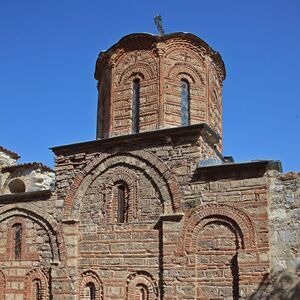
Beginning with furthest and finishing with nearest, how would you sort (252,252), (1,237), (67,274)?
(1,237) → (67,274) → (252,252)

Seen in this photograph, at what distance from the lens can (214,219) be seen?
8.82m

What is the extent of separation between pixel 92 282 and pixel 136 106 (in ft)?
13.4

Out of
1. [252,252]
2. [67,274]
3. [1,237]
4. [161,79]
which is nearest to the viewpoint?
[252,252]

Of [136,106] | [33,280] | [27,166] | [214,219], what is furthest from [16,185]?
[214,219]

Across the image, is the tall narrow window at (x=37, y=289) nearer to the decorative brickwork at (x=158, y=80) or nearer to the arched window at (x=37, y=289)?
the arched window at (x=37, y=289)

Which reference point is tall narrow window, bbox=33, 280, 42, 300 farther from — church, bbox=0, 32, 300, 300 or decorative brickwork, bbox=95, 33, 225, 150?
decorative brickwork, bbox=95, 33, 225, 150

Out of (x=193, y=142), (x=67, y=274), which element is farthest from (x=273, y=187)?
(x=67, y=274)

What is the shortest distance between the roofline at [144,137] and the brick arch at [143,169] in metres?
0.29

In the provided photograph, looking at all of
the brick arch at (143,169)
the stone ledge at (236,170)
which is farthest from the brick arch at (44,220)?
the stone ledge at (236,170)

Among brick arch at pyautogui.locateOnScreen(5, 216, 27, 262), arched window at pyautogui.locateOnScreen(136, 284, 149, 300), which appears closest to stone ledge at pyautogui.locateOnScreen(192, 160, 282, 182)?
arched window at pyautogui.locateOnScreen(136, 284, 149, 300)

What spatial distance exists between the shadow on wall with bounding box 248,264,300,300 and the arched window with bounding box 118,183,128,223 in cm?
310

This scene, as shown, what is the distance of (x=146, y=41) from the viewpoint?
11.1m

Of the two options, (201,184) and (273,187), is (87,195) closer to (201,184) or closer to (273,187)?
(201,184)

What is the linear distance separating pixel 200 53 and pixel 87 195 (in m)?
4.38
